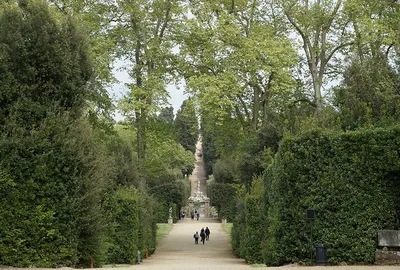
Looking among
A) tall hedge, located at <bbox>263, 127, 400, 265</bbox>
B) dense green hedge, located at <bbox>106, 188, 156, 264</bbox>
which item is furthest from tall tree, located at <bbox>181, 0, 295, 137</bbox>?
tall hedge, located at <bbox>263, 127, 400, 265</bbox>

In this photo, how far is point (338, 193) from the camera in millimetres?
16625

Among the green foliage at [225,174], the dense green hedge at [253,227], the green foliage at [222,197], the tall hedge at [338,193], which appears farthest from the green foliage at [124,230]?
the green foliage at [225,174]

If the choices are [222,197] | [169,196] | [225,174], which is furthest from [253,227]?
[225,174]

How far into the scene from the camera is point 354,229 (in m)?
16.4

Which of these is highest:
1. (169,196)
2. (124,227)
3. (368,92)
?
(368,92)

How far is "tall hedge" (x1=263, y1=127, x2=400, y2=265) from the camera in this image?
53.5ft

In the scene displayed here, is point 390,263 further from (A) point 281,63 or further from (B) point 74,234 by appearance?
(A) point 281,63

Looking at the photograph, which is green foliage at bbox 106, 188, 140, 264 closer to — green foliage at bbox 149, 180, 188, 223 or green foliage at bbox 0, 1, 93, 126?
green foliage at bbox 0, 1, 93, 126

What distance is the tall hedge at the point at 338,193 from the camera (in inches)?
642

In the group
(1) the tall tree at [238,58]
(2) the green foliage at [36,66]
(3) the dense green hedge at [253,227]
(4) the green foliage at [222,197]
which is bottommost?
(3) the dense green hedge at [253,227]

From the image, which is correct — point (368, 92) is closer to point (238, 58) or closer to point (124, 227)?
point (238, 58)

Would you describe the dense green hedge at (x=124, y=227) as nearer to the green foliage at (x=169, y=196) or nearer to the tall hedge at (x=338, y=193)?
the tall hedge at (x=338, y=193)

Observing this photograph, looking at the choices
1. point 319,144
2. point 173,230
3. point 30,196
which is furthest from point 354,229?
point 173,230

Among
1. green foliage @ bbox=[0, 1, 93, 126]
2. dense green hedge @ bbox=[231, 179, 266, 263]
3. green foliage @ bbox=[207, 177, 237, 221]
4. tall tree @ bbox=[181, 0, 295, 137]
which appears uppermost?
tall tree @ bbox=[181, 0, 295, 137]
